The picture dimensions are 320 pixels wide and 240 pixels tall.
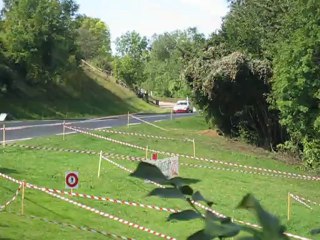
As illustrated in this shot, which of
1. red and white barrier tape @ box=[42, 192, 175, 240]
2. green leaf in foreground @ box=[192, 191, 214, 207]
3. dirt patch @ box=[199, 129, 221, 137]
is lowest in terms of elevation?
red and white barrier tape @ box=[42, 192, 175, 240]

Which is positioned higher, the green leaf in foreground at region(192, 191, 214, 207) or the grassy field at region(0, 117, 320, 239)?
the green leaf in foreground at region(192, 191, 214, 207)

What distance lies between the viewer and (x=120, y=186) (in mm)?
16359

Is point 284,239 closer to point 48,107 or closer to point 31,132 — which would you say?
point 31,132

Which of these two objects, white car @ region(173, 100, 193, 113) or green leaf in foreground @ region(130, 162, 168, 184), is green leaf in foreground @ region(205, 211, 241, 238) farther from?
white car @ region(173, 100, 193, 113)

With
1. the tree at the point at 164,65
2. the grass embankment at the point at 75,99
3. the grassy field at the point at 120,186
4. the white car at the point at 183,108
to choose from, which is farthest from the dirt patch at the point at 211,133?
the tree at the point at 164,65

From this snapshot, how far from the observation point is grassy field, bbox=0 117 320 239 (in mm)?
11529

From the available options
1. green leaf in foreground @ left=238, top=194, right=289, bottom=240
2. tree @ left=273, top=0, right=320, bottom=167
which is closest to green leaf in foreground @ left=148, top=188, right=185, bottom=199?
green leaf in foreground @ left=238, top=194, right=289, bottom=240

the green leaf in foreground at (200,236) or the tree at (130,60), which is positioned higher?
the tree at (130,60)

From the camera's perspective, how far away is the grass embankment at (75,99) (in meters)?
48.7

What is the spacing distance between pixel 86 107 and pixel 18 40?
37.7 feet

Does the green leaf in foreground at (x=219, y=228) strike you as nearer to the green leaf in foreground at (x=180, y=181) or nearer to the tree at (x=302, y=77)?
the green leaf in foreground at (x=180, y=181)

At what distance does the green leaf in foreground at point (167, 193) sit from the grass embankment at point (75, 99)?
4523 centimetres

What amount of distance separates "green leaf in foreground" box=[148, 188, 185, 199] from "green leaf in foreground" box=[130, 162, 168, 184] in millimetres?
24

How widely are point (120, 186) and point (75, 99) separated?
142 ft
